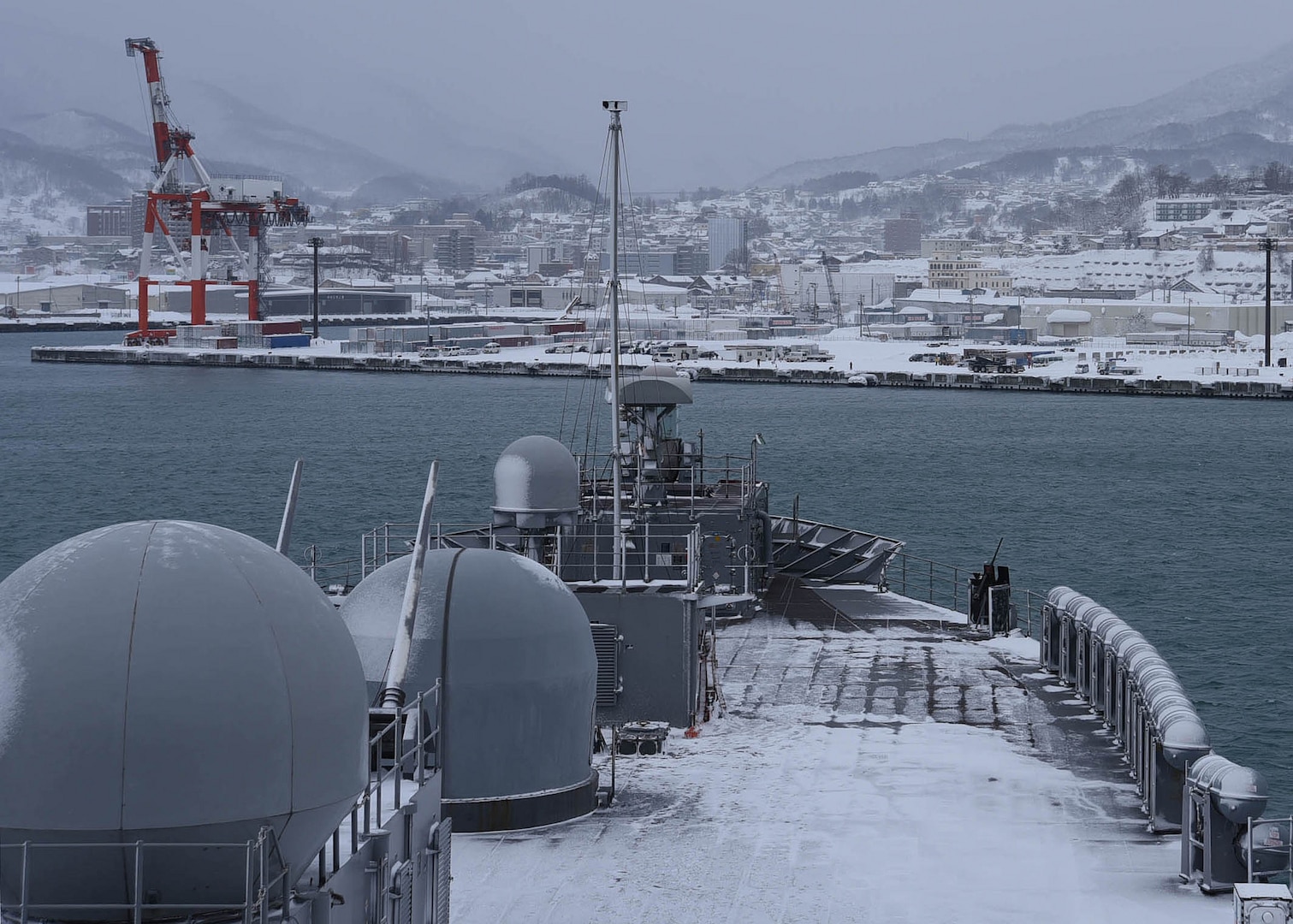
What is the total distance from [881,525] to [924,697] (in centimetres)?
3645

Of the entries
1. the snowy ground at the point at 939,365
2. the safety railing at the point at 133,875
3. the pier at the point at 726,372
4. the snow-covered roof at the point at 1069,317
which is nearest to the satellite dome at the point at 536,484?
the safety railing at the point at 133,875

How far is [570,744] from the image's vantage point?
1478cm

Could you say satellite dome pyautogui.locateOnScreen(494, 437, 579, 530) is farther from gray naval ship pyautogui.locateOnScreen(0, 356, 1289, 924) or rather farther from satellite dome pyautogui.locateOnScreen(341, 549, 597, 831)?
satellite dome pyautogui.locateOnScreen(341, 549, 597, 831)

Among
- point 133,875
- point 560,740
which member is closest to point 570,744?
point 560,740

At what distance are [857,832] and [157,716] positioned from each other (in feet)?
29.1

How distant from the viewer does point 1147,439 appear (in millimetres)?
88312

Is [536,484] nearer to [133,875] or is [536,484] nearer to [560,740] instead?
[560,740]

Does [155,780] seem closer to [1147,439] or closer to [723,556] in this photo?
[723,556]

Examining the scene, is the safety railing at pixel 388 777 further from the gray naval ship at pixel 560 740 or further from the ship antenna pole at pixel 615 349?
the ship antenna pole at pixel 615 349

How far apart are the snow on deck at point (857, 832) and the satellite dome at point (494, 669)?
1.26 ft

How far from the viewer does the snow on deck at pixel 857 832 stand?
1311cm

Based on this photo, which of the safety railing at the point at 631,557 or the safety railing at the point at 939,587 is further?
the safety railing at the point at 939,587

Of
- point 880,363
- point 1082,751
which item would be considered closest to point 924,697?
point 1082,751

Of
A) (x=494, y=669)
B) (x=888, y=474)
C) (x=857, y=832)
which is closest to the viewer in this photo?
(x=494, y=669)
